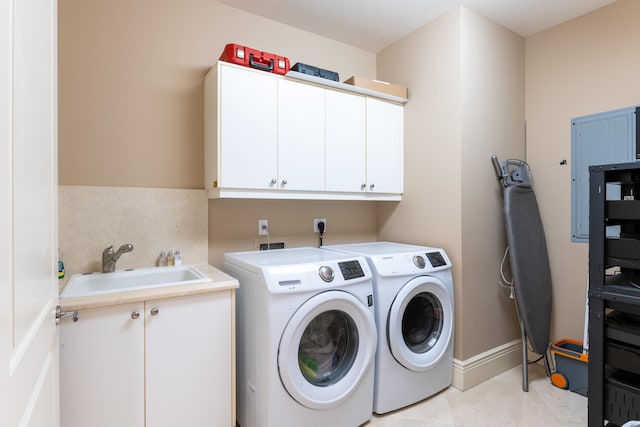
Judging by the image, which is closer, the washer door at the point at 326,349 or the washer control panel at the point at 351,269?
the washer door at the point at 326,349

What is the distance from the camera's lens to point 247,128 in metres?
2.05

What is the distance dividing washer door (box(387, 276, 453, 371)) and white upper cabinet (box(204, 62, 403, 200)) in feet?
2.69

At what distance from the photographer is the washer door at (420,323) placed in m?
1.98

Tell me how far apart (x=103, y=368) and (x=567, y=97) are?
11.0 ft

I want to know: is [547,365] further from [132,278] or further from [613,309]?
[132,278]

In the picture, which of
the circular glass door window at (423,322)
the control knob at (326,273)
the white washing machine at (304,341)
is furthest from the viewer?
the circular glass door window at (423,322)

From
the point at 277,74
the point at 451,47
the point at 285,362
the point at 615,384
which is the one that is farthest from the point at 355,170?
the point at 615,384

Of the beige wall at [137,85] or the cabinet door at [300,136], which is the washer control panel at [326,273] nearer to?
the cabinet door at [300,136]

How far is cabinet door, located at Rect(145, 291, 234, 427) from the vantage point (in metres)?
1.54

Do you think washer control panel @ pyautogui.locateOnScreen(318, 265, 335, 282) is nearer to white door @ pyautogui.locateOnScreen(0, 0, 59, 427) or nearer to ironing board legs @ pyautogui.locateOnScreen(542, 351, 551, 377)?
white door @ pyautogui.locateOnScreen(0, 0, 59, 427)

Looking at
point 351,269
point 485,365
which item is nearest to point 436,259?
point 351,269

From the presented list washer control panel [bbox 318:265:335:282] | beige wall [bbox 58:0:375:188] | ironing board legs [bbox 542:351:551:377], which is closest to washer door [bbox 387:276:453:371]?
washer control panel [bbox 318:265:335:282]

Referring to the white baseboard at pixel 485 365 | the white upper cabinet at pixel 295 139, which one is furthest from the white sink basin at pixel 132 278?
the white baseboard at pixel 485 365

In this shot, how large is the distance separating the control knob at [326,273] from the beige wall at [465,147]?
104 cm
